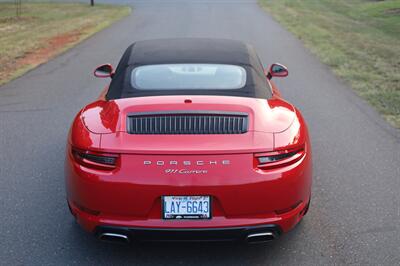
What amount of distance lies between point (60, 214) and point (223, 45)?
2225 millimetres

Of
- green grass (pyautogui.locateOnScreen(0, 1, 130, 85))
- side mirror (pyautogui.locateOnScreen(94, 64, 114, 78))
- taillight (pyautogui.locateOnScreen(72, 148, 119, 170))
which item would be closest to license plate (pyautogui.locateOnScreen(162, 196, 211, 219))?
taillight (pyautogui.locateOnScreen(72, 148, 119, 170))

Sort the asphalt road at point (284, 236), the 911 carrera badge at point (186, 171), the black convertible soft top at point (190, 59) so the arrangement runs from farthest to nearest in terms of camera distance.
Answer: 1. the black convertible soft top at point (190, 59)
2. the asphalt road at point (284, 236)
3. the 911 carrera badge at point (186, 171)

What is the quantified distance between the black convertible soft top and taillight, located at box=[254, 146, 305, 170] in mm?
746

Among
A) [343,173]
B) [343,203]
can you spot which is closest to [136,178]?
[343,203]

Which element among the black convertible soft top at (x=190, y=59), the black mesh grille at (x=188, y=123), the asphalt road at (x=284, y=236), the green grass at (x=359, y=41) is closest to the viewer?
the black mesh grille at (x=188, y=123)

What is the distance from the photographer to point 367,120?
757 centimetres

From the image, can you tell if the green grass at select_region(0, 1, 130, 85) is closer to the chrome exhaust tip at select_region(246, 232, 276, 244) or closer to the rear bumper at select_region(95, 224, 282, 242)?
the rear bumper at select_region(95, 224, 282, 242)

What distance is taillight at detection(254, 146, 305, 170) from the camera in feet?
11.9

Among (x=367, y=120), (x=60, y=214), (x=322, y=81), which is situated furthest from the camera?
(x=322, y=81)

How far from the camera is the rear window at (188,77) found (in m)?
4.46

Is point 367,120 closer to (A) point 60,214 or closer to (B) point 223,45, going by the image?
(B) point 223,45

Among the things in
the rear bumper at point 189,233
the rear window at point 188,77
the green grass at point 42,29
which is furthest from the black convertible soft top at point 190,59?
the green grass at point 42,29

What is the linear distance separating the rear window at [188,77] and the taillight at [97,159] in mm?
898

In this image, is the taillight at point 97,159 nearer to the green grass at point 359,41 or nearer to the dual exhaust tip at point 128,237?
the dual exhaust tip at point 128,237
